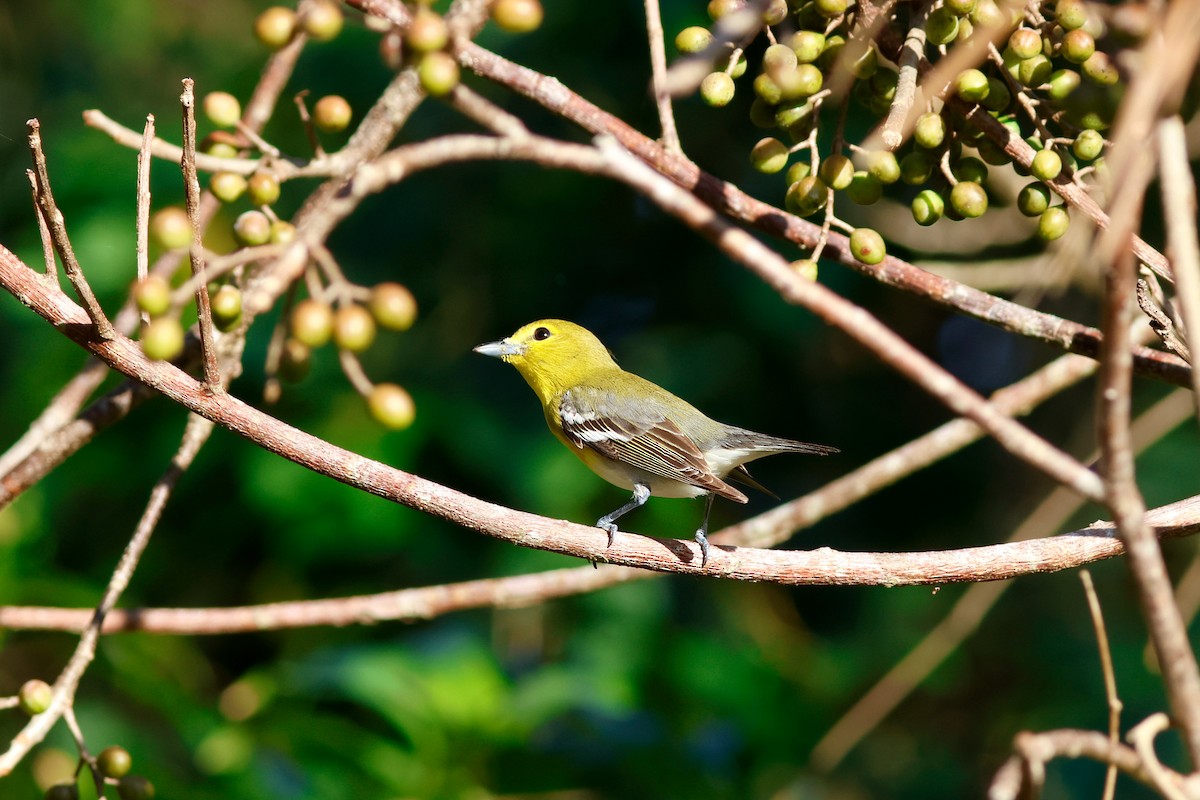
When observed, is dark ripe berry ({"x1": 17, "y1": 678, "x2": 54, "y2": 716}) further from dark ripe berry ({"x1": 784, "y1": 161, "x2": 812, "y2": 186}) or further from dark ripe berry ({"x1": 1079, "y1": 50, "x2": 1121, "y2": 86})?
dark ripe berry ({"x1": 1079, "y1": 50, "x2": 1121, "y2": 86})

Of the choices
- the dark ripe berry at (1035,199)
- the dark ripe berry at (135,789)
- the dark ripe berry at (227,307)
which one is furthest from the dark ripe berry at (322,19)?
the dark ripe berry at (135,789)

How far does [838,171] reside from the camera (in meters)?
1.50

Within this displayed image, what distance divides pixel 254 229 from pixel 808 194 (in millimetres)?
749

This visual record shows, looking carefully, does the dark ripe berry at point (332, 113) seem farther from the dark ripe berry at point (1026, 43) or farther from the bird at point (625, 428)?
the bird at point (625, 428)

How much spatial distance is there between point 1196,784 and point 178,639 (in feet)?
11.3

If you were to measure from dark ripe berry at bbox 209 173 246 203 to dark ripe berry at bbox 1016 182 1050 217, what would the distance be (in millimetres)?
1108

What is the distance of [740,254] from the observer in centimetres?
83

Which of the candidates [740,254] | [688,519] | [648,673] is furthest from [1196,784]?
[688,519]

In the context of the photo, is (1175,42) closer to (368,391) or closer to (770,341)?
(368,391)

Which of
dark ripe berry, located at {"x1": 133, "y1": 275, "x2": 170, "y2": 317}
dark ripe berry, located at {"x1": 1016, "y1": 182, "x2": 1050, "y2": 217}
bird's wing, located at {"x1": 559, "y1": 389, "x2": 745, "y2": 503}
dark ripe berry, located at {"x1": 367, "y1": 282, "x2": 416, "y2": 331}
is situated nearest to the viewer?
→ dark ripe berry, located at {"x1": 133, "y1": 275, "x2": 170, "y2": 317}

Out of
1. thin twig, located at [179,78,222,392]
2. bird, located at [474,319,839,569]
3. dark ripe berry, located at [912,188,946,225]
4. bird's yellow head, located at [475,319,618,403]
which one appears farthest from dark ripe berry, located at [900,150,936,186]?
bird's yellow head, located at [475,319,618,403]

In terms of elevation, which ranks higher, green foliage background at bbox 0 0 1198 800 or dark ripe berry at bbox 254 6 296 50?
green foliage background at bbox 0 0 1198 800

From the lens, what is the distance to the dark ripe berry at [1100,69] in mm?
1455

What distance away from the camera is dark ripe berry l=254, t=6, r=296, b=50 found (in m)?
1.46
